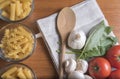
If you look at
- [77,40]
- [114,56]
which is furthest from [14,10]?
[114,56]

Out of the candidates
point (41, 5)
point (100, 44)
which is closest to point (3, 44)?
point (41, 5)

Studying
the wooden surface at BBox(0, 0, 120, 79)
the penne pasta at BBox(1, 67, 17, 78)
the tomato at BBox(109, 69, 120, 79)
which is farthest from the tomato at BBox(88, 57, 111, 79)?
the penne pasta at BBox(1, 67, 17, 78)

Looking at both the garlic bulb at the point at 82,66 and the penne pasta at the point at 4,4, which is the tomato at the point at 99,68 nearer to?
the garlic bulb at the point at 82,66

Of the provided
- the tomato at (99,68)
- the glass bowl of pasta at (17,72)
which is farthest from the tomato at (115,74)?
the glass bowl of pasta at (17,72)

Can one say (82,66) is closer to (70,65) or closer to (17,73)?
(70,65)

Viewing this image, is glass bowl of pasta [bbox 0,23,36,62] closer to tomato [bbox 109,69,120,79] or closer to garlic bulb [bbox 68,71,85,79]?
garlic bulb [bbox 68,71,85,79]

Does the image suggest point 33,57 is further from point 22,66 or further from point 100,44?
point 100,44
